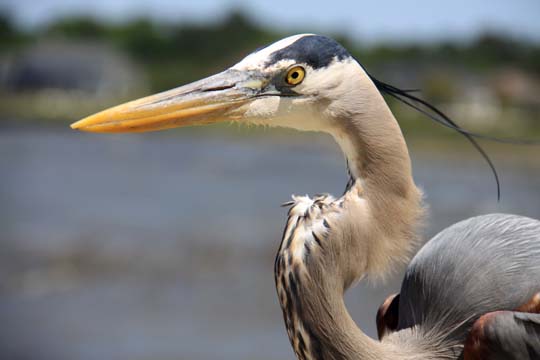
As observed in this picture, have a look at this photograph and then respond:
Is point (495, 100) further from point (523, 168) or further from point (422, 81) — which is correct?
point (523, 168)

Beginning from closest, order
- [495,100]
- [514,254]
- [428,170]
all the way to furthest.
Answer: [514,254]
[428,170]
[495,100]

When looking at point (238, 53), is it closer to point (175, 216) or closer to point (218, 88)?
point (175, 216)

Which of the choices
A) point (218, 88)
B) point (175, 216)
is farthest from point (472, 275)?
point (175, 216)

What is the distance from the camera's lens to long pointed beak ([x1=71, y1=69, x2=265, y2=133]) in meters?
2.03

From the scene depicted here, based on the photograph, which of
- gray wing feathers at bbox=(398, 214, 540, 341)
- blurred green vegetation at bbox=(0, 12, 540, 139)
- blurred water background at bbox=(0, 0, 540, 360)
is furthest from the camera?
blurred green vegetation at bbox=(0, 12, 540, 139)

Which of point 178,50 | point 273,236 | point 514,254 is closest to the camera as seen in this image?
point 514,254

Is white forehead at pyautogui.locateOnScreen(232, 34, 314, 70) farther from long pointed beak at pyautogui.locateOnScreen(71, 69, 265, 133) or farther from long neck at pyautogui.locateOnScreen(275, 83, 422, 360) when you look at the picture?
long neck at pyautogui.locateOnScreen(275, 83, 422, 360)

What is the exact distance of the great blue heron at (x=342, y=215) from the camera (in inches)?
76.4

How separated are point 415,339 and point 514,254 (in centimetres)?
38

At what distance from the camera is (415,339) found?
2.15 m

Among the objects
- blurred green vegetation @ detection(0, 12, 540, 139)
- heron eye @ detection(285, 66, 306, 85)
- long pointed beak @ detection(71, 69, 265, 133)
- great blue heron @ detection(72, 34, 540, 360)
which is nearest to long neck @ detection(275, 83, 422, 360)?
great blue heron @ detection(72, 34, 540, 360)

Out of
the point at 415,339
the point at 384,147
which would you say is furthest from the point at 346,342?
the point at 384,147

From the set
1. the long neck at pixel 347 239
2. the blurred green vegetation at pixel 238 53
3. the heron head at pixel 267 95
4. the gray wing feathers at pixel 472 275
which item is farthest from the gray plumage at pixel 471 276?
the blurred green vegetation at pixel 238 53

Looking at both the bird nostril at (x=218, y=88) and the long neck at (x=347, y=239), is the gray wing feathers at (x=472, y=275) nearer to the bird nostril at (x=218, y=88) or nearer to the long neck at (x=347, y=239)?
the long neck at (x=347, y=239)
